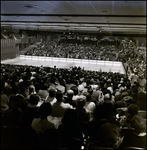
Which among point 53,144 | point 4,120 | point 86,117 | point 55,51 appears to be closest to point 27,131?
point 53,144

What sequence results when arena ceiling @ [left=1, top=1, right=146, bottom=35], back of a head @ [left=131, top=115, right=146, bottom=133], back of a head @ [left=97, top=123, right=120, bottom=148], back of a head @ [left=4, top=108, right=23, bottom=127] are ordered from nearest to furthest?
1. back of a head @ [left=97, top=123, right=120, bottom=148]
2. back of a head @ [left=131, top=115, right=146, bottom=133]
3. back of a head @ [left=4, top=108, right=23, bottom=127]
4. arena ceiling @ [left=1, top=1, right=146, bottom=35]

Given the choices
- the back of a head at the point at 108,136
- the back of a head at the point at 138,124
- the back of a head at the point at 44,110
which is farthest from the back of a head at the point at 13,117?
the back of a head at the point at 138,124

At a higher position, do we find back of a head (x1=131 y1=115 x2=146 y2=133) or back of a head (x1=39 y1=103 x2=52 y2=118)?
back of a head (x1=39 y1=103 x2=52 y2=118)

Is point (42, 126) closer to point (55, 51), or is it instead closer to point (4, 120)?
point (4, 120)

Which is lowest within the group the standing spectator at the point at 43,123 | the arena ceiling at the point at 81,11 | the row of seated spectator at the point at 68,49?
the standing spectator at the point at 43,123

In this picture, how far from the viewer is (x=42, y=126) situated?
284 centimetres

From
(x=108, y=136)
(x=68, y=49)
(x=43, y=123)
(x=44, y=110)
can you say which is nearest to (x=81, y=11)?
(x=44, y=110)

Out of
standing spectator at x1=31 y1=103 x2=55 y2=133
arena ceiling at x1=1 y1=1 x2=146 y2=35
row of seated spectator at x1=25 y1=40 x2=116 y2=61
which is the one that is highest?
row of seated spectator at x1=25 y1=40 x2=116 y2=61

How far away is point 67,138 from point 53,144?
19.2 inches

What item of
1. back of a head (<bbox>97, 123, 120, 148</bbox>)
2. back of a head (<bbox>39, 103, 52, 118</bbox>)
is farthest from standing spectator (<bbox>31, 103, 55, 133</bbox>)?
back of a head (<bbox>97, 123, 120, 148</bbox>)

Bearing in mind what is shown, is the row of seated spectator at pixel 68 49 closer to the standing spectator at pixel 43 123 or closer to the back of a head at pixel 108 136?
the standing spectator at pixel 43 123

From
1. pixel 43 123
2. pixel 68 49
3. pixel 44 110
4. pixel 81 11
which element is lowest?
pixel 43 123

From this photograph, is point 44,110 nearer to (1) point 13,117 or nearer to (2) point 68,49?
(1) point 13,117

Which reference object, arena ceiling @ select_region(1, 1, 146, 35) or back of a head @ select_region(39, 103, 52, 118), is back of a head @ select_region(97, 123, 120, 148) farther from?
arena ceiling @ select_region(1, 1, 146, 35)
